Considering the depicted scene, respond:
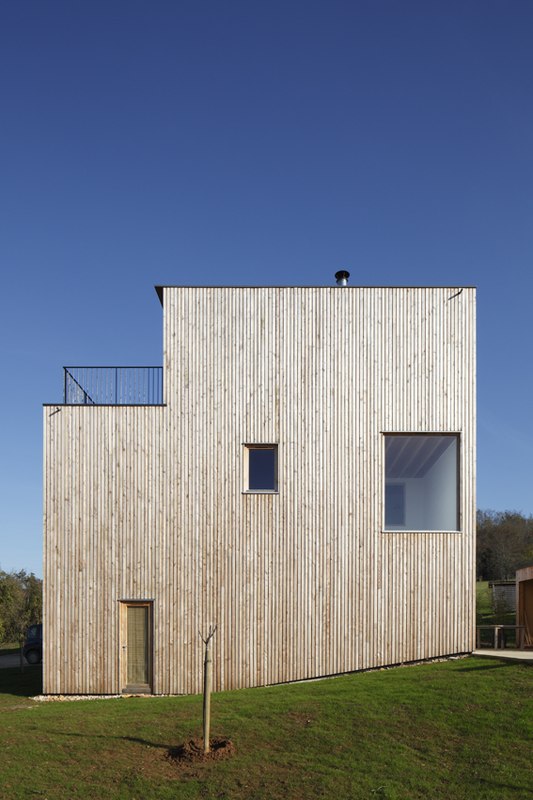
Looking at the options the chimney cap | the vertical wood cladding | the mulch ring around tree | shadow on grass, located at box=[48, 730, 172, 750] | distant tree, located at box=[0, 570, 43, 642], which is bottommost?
distant tree, located at box=[0, 570, 43, 642]

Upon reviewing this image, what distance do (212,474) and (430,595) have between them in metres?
5.25

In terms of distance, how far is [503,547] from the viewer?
51750 mm

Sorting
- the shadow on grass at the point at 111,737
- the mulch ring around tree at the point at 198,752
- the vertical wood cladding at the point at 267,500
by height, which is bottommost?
the shadow on grass at the point at 111,737

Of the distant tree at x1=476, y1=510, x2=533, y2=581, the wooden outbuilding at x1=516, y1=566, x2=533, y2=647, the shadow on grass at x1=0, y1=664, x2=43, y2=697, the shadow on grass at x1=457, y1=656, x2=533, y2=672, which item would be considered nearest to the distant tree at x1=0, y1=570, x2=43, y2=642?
the shadow on grass at x1=0, y1=664, x2=43, y2=697

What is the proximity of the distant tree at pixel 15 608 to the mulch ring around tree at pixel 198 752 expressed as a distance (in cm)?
2512

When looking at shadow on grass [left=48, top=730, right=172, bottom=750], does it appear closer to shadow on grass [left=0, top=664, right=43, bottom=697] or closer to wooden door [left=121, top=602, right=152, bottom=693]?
wooden door [left=121, top=602, right=152, bottom=693]

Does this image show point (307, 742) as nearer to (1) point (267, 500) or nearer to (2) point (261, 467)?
(1) point (267, 500)

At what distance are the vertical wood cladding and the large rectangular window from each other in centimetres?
23

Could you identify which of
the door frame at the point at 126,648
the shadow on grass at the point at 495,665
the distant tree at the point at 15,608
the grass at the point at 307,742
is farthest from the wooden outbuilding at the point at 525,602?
the distant tree at the point at 15,608

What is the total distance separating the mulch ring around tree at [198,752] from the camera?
9492 millimetres

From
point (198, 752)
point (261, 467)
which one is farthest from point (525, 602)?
point (198, 752)

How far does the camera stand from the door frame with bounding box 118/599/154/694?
14891 mm

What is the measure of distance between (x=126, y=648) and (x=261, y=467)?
4.75 metres

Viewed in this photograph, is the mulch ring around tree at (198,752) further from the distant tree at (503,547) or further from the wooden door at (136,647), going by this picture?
the distant tree at (503,547)
